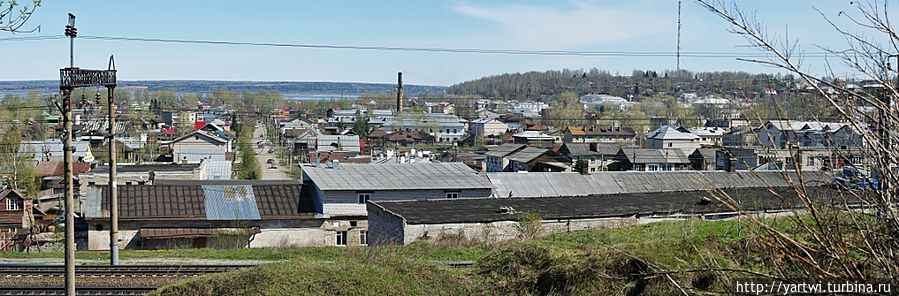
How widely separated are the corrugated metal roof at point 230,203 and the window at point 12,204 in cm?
726

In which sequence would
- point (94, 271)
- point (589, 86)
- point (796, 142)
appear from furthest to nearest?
point (589, 86) < point (94, 271) < point (796, 142)

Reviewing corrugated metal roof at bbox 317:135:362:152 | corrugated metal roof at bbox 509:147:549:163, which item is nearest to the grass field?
corrugated metal roof at bbox 509:147:549:163

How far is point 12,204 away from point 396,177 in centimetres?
1217

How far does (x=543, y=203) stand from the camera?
20172mm

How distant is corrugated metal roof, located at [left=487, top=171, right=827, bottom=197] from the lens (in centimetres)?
2533

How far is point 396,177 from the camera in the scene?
24219 millimetres

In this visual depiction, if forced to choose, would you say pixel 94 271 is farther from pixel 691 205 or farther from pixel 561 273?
pixel 691 205

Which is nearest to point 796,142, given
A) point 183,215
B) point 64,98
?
point 64,98

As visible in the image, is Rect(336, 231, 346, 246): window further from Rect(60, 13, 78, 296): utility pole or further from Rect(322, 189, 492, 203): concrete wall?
Rect(60, 13, 78, 296): utility pole

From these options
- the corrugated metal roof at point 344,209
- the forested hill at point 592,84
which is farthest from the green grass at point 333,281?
the forested hill at point 592,84

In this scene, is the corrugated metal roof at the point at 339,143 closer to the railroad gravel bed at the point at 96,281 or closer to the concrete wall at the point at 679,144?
the concrete wall at the point at 679,144

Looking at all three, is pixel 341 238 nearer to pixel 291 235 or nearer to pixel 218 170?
pixel 291 235

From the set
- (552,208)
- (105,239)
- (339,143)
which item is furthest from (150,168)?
(339,143)

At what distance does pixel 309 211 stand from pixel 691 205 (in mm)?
9904
